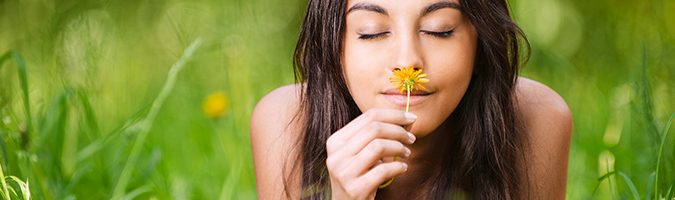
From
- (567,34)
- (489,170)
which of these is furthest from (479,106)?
(567,34)

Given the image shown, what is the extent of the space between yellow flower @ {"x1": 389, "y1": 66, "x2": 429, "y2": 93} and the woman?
0.06ft

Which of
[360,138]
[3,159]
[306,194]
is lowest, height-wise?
[306,194]

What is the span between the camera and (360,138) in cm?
93

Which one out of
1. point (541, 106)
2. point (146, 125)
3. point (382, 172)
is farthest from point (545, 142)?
point (146, 125)

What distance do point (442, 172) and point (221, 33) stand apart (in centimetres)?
159

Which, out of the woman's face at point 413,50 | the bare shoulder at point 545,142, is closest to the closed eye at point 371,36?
the woman's face at point 413,50

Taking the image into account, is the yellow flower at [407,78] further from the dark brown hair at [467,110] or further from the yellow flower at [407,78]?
the dark brown hair at [467,110]

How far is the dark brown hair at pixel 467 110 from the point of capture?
1.11 m

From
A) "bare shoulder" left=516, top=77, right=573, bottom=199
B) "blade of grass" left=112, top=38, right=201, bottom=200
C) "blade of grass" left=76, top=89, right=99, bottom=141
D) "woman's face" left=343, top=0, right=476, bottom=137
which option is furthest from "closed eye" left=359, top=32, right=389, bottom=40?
"blade of grass" left=76, top=89, right=99, bottom=141

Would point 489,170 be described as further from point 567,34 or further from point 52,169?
point 567,34

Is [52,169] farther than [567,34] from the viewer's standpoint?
No

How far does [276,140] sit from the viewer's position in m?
1.44

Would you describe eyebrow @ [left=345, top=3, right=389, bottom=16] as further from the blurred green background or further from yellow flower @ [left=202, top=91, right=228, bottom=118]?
yellow flower @ [left=202, top=91, right=228, bottom=118]

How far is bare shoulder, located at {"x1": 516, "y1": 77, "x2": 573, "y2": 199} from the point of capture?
133 cm
